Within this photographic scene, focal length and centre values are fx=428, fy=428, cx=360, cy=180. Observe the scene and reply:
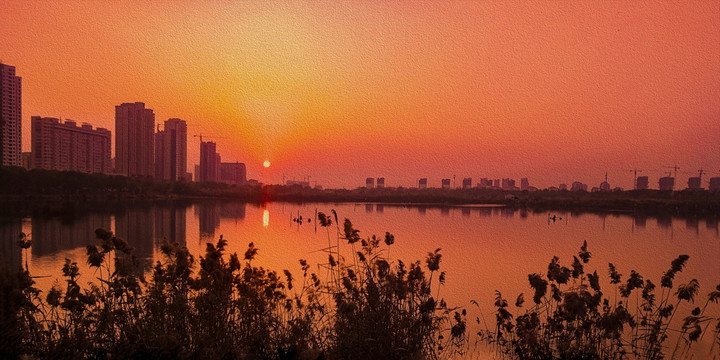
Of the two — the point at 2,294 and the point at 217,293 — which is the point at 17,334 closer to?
the point at 2,294

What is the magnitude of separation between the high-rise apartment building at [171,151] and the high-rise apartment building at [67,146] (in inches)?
750

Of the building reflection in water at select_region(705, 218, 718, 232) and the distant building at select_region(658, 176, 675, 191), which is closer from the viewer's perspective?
the building reflection in water at select_region(705, 218, 718, 232)

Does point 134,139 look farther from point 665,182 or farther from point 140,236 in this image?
point 665,182

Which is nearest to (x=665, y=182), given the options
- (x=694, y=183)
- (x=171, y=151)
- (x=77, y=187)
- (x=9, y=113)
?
(x=694, y=183)

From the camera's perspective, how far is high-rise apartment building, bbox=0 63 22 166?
79062 millimetres

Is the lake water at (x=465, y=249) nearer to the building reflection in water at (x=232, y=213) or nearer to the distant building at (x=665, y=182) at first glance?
the building reflection in water at (x=232, y=213)

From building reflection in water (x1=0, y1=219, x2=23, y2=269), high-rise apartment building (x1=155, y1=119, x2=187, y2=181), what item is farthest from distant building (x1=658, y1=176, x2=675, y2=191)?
building reflection in water (x1=0, y1=219, x2=23, y2=269)

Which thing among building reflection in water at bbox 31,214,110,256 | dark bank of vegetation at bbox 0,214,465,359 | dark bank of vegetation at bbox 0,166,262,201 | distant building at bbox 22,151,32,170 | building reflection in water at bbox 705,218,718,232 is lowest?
building reflection in water at bbox 705,218,718,232

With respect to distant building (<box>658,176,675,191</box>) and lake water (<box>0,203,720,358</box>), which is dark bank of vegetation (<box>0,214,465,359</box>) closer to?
lake water (<box>0,203,720,358</box>)

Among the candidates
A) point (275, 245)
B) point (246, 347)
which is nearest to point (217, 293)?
point (246, 347)

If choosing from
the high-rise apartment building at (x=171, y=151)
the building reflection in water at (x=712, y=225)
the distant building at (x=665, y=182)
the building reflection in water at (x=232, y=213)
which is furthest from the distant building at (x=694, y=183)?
the high-rise apartment building at (x=171, y=151)

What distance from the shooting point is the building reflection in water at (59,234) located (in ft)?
102

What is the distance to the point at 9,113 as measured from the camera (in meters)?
81.6

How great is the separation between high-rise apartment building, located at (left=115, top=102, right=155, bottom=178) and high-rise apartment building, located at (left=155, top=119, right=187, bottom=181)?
1618 cm
